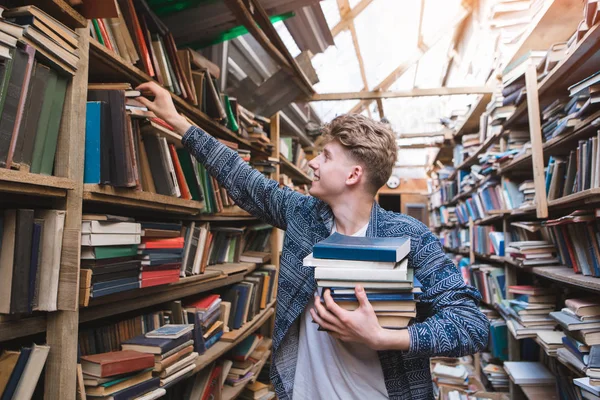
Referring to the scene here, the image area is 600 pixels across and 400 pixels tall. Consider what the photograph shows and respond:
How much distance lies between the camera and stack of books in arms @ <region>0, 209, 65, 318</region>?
0.98 meters

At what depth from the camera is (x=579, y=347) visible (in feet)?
5.92

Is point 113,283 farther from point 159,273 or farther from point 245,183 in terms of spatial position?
point 245,183

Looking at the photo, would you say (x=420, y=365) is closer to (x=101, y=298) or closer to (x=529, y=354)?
(x=101, y=298)

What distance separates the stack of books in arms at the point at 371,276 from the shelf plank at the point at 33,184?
69 centimetres

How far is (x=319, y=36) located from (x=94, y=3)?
7.32 feet

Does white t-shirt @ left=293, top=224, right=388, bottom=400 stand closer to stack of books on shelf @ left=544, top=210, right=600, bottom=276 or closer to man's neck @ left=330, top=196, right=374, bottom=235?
man's neck @ left=330, top=196, right=374, bottom=235

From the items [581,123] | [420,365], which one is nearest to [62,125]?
[420,365]

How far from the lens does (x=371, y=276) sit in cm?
94

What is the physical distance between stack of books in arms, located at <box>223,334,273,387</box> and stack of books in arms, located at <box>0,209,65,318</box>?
1507mm

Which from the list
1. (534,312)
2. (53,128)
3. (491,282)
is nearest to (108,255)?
(53,128)

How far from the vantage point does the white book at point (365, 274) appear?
0.92m

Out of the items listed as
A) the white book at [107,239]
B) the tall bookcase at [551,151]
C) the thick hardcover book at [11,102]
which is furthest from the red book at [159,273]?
the tall bookcase at [551,151]

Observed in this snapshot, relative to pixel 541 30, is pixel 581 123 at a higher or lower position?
lower

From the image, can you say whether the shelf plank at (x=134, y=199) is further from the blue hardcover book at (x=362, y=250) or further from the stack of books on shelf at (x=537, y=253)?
the stack of books on shelf at (x=537, y=253)
